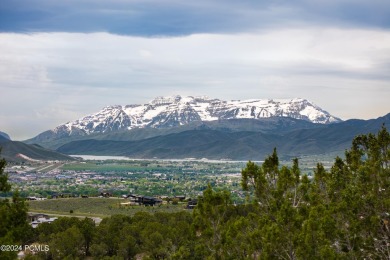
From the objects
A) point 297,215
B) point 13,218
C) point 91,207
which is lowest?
point 91,207

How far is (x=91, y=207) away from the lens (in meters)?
117

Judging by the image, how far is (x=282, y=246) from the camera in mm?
31500

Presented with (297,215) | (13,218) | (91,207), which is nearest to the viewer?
(13,218)

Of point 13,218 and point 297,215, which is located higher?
point 13,218

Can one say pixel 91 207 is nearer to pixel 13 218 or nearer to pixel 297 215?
pixel 13 218

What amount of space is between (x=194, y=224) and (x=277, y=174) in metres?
6.00

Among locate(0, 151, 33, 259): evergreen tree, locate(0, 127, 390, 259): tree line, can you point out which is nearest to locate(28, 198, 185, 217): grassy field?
locate(0, 127, 390, 259): tree line

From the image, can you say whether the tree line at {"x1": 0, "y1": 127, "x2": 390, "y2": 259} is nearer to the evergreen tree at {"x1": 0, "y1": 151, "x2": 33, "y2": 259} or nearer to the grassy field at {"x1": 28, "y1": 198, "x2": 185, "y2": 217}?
the evergreen tree at {"x1": 0, "y1": 151, "x2": 33, "y2": 259}

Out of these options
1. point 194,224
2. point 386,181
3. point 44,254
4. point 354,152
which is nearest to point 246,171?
point 194,224

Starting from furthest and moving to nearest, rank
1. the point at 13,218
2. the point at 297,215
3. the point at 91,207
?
the point at 91,207, the point at 297,215, the point at 13,218

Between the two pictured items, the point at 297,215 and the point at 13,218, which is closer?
the point at 13,218

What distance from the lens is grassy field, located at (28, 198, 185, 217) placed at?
10732cm

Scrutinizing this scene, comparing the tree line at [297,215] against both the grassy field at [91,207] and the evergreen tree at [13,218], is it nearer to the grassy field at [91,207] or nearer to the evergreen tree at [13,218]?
the evergreen tree at [13,218]

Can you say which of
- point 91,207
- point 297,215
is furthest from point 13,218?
point 91,207
